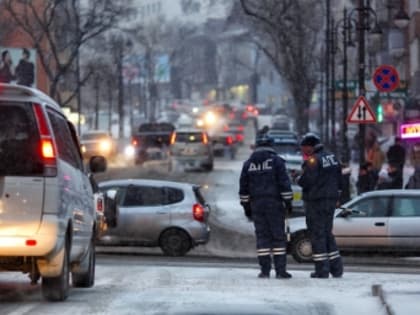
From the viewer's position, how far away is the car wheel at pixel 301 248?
74.1ft

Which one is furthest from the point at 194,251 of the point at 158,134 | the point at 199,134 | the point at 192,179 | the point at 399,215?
the point at 158,134

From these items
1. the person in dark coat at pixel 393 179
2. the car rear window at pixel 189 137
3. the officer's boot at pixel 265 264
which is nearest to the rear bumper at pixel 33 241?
the officer's boot at pixel 265 264

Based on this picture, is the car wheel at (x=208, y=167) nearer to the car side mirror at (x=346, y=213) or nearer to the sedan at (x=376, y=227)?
the sedan at (x=376, y=227)

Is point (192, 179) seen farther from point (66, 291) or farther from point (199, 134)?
point (66, 291)

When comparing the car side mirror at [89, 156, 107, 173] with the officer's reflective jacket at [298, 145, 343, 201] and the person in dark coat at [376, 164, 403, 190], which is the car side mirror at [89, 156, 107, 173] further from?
the person in dark coat at [376, 164, 403, 190]

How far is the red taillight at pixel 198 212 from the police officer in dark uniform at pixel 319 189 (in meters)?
10.2

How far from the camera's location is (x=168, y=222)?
24.9 meters

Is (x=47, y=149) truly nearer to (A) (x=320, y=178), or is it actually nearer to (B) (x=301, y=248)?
(A) (x=320, y=178)

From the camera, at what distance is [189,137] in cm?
5522

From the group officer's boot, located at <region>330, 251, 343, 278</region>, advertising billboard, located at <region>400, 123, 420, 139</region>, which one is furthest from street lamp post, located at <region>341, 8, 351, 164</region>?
officer's boot, located at <region>330, 251, 343, 278</region>

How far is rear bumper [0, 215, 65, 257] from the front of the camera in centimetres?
1095

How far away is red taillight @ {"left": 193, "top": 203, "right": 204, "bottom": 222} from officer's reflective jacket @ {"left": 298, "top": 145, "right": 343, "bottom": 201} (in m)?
10.5

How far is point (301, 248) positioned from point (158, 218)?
355 cm

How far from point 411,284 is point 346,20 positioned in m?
27.7
